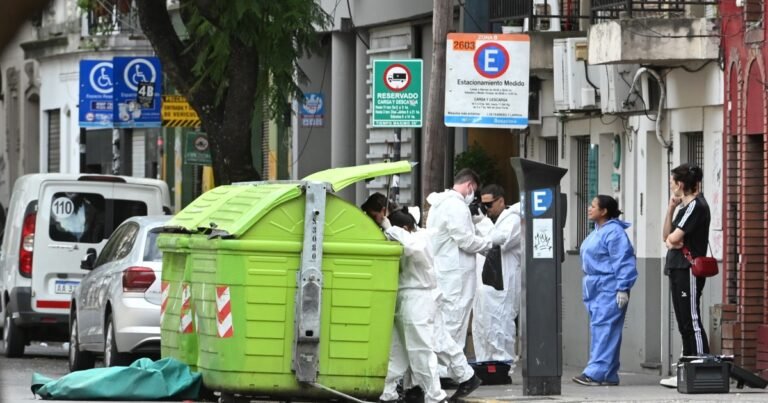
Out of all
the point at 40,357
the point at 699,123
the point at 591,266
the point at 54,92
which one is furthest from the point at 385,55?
the point at 54,92

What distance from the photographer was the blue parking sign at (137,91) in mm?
31469

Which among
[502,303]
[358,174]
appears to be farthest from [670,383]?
[358,174]

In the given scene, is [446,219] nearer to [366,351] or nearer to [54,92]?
[366,351]

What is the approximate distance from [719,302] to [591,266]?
1998 millimetres

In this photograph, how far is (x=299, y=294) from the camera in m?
11.6

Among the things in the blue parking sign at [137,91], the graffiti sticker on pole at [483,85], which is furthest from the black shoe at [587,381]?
the blue parking sign at [137,91]

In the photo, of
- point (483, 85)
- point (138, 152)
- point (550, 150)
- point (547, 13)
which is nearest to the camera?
point (483, 85)

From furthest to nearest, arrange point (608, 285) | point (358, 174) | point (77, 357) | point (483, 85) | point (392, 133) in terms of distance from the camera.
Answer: point (392, 133), point (77, 357), point (483, 85), point (608, 285), point (358, 174)

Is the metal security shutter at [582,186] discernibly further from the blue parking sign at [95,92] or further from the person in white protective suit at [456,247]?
the blue parking sign at [95,92]

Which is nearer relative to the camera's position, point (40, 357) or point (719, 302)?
point (719, 302)

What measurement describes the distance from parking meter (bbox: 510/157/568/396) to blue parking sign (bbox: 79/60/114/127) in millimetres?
19773

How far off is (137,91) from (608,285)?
58.1 ft

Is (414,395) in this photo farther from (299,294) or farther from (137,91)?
(137,91)

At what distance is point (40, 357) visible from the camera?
21453mm
